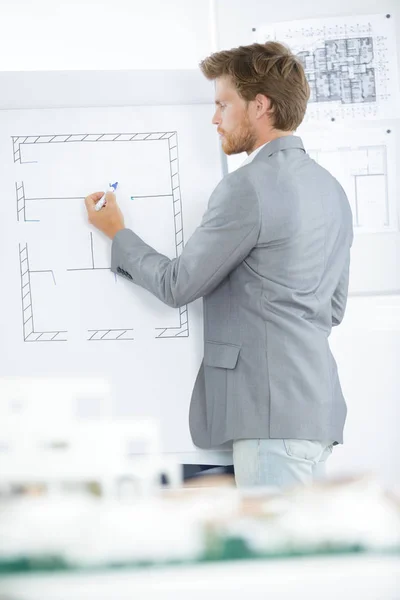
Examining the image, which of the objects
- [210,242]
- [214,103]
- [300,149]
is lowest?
[210,242]

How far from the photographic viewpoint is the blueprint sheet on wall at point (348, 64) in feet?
5.77

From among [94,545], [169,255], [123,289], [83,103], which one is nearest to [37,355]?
[123,289]

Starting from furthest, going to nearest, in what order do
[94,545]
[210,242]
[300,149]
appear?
[300,149], [210,242], [94,545]

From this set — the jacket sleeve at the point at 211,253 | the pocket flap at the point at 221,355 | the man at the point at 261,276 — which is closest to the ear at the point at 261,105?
the man at the point at 261,276

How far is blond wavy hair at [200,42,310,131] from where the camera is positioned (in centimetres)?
138

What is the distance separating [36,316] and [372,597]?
1.00 metres

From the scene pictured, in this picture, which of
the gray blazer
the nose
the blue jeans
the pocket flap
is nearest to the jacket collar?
the gray blazer

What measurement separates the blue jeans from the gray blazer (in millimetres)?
19

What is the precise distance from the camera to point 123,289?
1.41m

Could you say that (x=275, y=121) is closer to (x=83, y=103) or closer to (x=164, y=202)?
(x=164, y=202)

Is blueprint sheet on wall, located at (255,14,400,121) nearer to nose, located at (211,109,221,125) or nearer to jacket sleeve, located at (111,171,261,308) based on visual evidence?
nose, located at (211,109,221,125)

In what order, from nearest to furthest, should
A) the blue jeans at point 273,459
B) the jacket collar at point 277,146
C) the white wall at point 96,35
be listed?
the blue jeans at point 273,459, the jacket collar at point 277,146, the white wall at point 96,35

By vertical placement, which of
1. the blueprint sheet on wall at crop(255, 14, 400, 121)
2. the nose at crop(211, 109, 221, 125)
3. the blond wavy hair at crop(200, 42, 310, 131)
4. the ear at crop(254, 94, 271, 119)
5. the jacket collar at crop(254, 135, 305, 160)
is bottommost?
the jacket collar at crop(254, 135, 305, 160)

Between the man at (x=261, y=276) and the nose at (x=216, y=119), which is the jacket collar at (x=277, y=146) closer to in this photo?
the man at (x=261, y=276)
